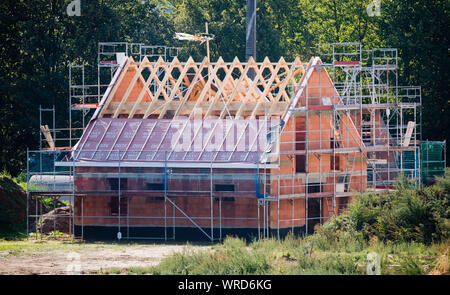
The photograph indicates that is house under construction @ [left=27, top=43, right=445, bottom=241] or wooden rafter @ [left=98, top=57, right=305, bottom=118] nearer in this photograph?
house under construction @ [left=27, top=43, right=445, bottom=241]

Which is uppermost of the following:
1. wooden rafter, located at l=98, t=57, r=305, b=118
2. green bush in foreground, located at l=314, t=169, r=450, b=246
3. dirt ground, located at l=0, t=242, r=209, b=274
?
wooden rafter, located at l=98, t=57, r=305, b=118

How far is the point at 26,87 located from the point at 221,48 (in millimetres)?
20504

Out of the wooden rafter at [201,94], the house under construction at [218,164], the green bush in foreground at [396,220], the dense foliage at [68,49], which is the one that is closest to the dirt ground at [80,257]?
the house under construction at [218,164]

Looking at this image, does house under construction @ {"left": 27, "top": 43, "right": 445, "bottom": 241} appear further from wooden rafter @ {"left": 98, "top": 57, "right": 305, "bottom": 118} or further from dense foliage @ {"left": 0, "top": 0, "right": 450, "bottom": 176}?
dense foliage @ {"left": 0, "top": 0, "right": 450, "bottom": 176}

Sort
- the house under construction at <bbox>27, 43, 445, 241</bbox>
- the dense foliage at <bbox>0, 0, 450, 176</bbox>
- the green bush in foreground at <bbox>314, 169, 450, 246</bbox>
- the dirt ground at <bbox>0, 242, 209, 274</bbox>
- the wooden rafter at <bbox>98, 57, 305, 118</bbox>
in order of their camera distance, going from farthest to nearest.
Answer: the dense foliage at <bbox>0, 0, 450, 176</bbox>, the wooden rafter at <bbox>98, 57, 305, 118</bbox>, the house under construction at <bbox>27, 43, 445, 241</bbox>, the green bush in foreground at <bbox>314, 169, 450, 246</bbox>, the dirt ground at <bbox>0, 242, 209, 274</bbox>

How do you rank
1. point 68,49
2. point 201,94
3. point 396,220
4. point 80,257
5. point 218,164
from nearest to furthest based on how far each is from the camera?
1. point 396,220
2. point 80,257
3. point 218,164
4. point 201,94
5. point 68,49

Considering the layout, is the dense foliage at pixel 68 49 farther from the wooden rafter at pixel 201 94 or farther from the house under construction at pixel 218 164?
the house under construction at pixel 218 164

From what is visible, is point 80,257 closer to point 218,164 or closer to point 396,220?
point 218,164

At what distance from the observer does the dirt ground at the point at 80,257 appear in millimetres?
38781

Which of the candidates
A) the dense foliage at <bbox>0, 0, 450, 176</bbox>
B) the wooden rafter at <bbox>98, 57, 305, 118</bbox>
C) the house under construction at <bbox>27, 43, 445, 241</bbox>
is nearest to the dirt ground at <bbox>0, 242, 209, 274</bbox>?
the house under construction at <bbox>27, 43, 445, 241</bbox>

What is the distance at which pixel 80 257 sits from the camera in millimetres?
42156

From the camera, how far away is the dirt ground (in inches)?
1527

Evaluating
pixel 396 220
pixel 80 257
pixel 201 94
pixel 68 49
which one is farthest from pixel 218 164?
pixel 68 49

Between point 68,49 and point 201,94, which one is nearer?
point 201,94
